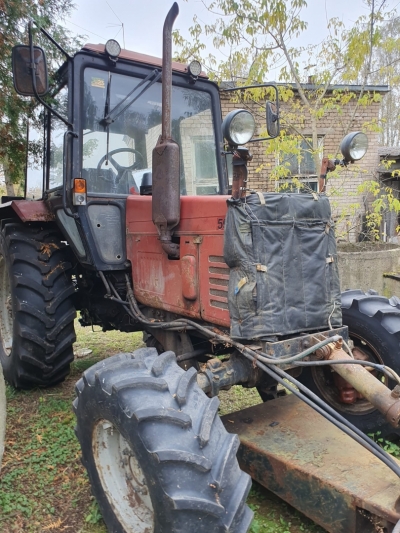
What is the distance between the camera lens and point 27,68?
273 centimetres

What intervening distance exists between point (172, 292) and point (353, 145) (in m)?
1.35

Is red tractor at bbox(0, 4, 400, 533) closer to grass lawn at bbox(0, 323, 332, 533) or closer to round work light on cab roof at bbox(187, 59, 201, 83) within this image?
round work light on cab roof at bbox(187, 59, 201, 83)

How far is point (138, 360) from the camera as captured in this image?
2.12 m

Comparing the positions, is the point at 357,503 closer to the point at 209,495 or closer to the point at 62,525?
the point at 209,495

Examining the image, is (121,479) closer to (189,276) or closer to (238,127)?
(189,276)

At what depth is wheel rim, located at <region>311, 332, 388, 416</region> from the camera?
285 cm

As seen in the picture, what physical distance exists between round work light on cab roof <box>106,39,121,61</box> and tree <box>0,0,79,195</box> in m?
1.92

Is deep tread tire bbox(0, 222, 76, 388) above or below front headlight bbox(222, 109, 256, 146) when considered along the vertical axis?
below

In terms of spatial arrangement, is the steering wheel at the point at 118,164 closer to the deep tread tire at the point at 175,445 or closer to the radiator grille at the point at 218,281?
the radiator grille at the point at 218,281

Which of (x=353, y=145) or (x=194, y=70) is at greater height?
(x=194, y=70)

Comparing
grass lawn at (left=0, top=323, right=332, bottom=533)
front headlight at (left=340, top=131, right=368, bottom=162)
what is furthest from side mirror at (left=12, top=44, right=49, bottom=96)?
grass lawn at (left=0, top=323, right=332, bottom=533)

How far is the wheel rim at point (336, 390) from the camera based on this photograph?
9.34ft

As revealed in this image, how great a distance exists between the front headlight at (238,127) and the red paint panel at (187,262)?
0.33 m

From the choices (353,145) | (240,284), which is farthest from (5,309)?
(353,145)
